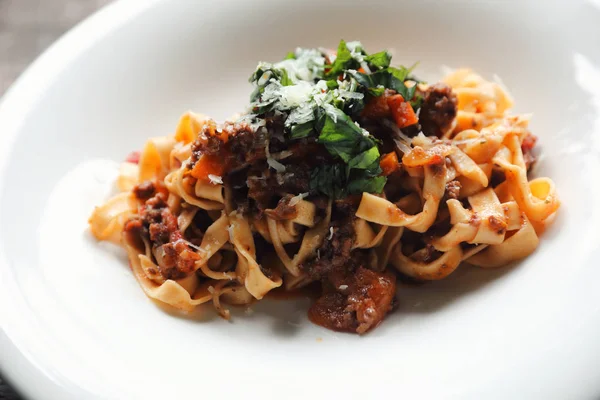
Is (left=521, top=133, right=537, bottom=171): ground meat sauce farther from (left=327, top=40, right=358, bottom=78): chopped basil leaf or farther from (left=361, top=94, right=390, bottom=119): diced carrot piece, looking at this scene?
(left=327, top=40, right=358, bottom=78): chopped basil leaf

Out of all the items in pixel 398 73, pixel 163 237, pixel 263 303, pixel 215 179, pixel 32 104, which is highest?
pixel 398 73

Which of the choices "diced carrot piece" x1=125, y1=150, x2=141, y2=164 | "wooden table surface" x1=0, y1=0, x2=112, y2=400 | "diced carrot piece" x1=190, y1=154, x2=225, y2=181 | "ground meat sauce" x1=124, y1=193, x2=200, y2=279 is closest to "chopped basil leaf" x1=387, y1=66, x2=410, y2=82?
"diced carrot piece" x1=190, y1=154, x2=225, y2=181

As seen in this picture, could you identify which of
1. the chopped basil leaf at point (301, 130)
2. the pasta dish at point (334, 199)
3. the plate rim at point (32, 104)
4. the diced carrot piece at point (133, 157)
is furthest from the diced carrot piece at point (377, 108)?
the plate rim at point (32, 104)

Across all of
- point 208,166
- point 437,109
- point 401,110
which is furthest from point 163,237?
point 437,109

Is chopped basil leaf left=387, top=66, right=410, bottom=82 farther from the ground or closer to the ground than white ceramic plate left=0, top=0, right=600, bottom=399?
farther from the ground

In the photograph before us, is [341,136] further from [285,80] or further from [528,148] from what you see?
[528,148]

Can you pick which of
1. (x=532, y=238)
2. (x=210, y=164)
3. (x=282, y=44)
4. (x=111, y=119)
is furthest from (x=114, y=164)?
(x=532, y=238)
